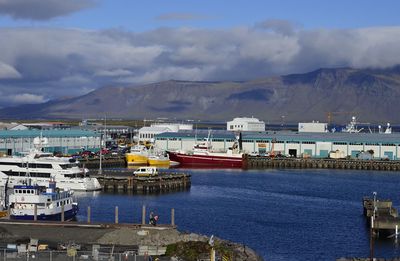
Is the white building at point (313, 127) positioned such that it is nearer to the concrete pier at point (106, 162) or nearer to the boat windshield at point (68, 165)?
the concrete pier at point (106, 162)

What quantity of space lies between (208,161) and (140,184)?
34294mm

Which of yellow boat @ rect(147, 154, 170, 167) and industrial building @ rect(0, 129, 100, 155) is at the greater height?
industrial building @ rect(0, 129, 100, 155)

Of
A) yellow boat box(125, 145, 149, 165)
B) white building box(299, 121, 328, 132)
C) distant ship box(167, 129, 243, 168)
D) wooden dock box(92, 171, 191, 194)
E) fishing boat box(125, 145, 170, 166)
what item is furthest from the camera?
white building box(299, 121, 328, 132)

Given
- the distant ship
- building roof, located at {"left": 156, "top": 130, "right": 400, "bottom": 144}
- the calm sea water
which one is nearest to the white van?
the calm sea water

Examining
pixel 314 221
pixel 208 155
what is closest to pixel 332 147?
pixel 208 155

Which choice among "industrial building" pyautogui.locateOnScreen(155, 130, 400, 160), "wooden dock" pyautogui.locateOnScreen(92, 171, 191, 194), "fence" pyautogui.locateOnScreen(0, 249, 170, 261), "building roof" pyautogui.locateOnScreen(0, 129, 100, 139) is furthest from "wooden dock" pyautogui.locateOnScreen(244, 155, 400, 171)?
"fence" pyautogui.locateOnScreen(0, 249, 170, 261)

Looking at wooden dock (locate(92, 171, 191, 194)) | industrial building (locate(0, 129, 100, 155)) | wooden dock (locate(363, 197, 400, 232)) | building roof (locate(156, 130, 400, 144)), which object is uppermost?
building roof (locate(156, 130, 400, 144))

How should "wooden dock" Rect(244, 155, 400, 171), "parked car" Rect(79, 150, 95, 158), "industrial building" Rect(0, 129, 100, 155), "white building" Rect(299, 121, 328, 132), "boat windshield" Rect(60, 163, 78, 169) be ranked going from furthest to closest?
"white building" Rect(299, 121, 328, 132) → "wooden dock" Rect(244, 155, 400, 171) → "parked car" Rect(79, 150, 95, 158) → "industrial building" Rect(0, 129, 100, 155) → "boat windshield" Rect(60, 163, 78, 169)

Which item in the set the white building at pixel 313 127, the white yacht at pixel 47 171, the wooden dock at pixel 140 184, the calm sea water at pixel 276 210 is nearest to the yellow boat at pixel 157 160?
the calm sea water at pixel 276 210

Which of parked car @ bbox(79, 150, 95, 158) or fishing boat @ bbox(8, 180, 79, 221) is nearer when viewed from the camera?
fishing boat @ bbox(8, 180, 79, 221)

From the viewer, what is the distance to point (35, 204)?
148 feet

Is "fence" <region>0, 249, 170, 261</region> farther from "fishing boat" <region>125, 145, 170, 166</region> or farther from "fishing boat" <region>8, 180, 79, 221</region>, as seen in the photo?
"fishing boat" <region>125, 145, 170, 166</region>

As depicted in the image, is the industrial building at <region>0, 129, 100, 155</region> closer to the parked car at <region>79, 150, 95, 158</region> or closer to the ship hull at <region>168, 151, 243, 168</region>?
the parked car at <region>79, 150, 95, 158</region>

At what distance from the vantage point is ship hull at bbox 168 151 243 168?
101 metres
